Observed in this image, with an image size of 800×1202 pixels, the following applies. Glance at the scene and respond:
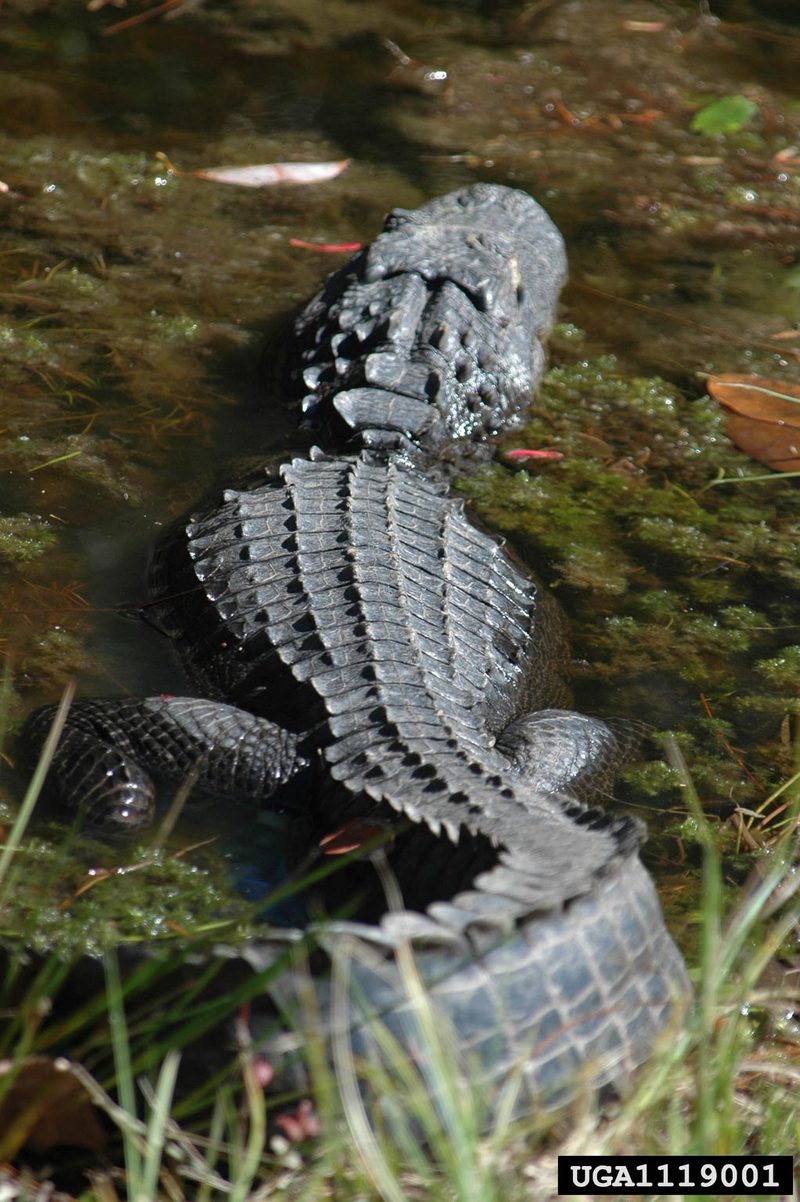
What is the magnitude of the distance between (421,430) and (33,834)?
6.07ft

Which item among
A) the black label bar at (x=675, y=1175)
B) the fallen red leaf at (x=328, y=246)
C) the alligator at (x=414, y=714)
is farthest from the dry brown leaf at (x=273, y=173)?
the black label bar at (x=675, y=1175)

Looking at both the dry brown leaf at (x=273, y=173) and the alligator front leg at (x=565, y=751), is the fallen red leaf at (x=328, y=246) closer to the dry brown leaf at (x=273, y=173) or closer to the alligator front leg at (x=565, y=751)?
the dry brown leaf at (x=273, y=173)

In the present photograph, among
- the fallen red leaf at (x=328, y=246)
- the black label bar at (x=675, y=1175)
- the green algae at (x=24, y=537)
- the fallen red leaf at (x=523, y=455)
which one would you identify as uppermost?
the fallen red leaf at (x=328, y=246)

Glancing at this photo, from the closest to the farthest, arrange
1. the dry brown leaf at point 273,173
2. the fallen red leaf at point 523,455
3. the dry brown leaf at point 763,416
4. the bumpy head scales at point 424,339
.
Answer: the bumpy head scales at point 424,339 → the fallen red leaf at point 523,455 → the dry brown leaf at point 763,416 → the dry brown leaf at point 273,173

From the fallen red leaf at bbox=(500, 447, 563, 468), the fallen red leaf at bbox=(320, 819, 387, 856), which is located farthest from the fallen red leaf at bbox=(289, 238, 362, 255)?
the fallen red leaf at bbox=(320, 819, 387, 856)

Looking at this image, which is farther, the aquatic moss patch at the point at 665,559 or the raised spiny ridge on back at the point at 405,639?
the aquatic moss patch at the point at 665,559

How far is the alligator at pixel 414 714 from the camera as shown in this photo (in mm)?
1797

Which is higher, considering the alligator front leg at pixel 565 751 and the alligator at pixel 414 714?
the alligator at pixel 414 714

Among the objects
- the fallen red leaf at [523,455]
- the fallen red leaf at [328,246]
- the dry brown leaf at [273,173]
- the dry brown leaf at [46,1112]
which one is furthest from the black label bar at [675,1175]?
the dry brown leaf at [273,173]

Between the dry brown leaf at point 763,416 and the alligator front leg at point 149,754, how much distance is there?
2368 millimetres

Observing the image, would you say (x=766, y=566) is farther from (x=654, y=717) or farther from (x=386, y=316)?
(x=386, y=316)

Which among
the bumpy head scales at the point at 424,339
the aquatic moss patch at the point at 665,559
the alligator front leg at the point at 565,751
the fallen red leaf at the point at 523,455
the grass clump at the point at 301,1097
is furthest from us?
the fallen red leaf at the point at 523,455

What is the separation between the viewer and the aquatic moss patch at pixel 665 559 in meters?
3.33

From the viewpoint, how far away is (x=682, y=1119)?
6.10 feet
